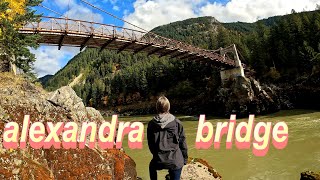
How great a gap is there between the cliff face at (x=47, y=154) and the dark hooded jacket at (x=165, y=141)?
4291 mm

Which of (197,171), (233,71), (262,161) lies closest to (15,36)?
(197,171)

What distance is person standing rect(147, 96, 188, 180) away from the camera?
182 inches

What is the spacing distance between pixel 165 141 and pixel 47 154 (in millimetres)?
5213

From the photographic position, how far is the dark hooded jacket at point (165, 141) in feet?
15.2

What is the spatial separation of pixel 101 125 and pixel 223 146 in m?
10.7

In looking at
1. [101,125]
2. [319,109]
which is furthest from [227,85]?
[101,125]

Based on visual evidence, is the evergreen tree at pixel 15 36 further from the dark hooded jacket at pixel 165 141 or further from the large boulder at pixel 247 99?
the large boulder at pixel 247 99

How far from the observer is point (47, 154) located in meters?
8.62

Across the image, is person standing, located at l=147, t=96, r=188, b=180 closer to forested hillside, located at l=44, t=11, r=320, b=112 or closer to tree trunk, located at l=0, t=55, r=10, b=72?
tree trunk, located at l=0, t=55, r=10, b=72

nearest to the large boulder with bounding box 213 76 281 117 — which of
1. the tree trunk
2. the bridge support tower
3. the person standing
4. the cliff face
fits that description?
the bridge support tower

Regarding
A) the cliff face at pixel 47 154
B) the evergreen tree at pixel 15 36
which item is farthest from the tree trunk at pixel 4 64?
the cliff face at pixel 47 154

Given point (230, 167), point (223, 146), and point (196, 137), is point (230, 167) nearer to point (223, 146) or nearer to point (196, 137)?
point (223, 146)

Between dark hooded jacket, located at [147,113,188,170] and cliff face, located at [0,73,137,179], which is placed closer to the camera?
dark hooded jacket, located at [147,113,188,170]

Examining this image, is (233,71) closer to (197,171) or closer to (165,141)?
(197,171)
